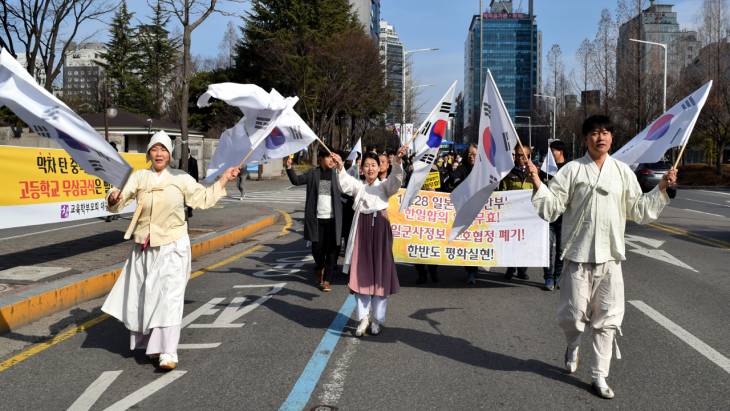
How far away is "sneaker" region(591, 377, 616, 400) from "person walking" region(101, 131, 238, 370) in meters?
3.08

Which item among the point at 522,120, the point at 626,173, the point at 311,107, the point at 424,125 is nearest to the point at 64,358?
the point at 424,125

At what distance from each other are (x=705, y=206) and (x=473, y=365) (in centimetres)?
2049

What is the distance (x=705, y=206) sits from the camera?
886 inches

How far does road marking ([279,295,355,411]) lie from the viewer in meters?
4.35

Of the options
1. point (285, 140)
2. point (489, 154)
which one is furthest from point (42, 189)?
point (489, 154)

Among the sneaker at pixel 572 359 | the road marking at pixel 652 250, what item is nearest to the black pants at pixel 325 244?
the sneaker at pixel 572 359

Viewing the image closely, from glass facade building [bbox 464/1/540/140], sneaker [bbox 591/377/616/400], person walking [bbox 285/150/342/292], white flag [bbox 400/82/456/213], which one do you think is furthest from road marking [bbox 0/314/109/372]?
glass facade building [bbox 464/1/540/140]

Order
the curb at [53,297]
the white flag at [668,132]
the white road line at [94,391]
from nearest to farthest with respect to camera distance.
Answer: the white road line at [94,391] → the white flag at [668,132] → the curb at [53,297]

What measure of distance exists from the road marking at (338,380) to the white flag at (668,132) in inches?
110

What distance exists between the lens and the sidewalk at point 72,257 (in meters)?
6.81

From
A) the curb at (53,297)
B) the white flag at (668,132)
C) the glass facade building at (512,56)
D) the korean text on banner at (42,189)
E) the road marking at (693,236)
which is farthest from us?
the glass facade building at (512,56)

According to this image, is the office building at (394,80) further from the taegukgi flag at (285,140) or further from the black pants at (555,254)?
the taegukgi flag at (285,140)

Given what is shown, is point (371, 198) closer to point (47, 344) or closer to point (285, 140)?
point (285, 140)

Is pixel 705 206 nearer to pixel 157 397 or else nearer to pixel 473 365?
pixel 473 365
